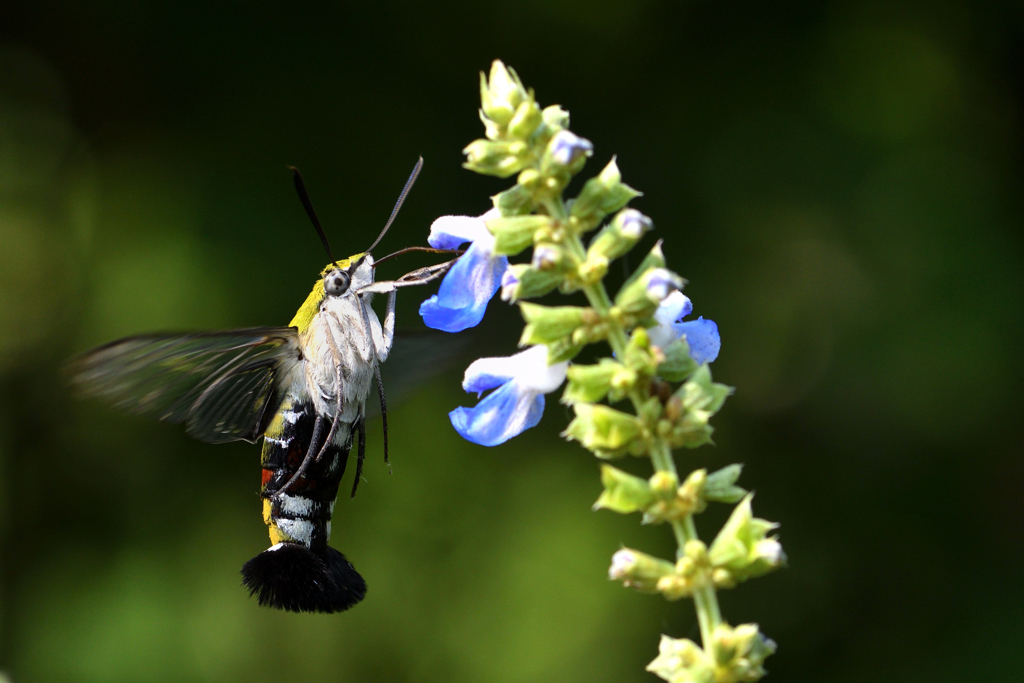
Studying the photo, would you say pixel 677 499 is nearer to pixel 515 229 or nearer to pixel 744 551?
pixel 744 551

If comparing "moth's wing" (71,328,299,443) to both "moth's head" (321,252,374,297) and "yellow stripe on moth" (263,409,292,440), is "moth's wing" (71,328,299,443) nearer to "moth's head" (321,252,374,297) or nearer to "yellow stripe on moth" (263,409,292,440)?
"yellow stripe on moth" (263,409,292,440)

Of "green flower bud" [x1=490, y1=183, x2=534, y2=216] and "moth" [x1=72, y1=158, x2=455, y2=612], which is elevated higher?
"moth" [x1=72, y1=158, x2=455, y2=612]

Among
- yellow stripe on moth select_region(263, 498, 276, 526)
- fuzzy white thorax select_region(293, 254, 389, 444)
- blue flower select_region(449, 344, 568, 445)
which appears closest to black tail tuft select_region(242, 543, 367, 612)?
yellow stripe on moth select_region(263, 498, 276, 526)

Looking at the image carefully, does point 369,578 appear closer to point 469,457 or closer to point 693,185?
point 469,457

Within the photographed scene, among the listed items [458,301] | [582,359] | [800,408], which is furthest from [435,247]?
[800,408]

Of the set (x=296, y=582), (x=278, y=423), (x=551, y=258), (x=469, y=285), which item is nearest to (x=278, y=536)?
(x=296, y=582)

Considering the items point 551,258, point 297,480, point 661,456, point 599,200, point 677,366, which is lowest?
point 661,456

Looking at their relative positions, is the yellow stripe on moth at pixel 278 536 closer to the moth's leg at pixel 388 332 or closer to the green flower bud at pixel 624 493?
the moth's leg at pixel 388 332
